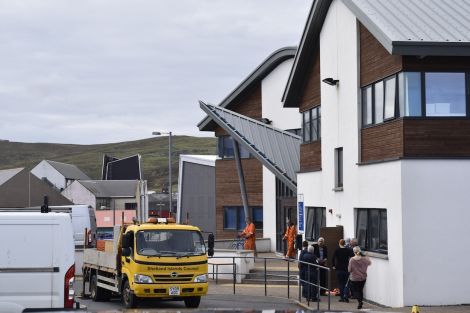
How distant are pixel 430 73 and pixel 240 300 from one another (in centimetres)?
754

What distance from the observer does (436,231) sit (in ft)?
67.2

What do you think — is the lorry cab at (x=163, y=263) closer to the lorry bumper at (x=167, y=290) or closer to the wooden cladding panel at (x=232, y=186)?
the lorry bumper at (x=167, y=290)

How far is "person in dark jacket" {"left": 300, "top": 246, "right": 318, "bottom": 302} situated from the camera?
22.0 m

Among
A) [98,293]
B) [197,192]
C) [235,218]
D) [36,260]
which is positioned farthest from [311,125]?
[197,192]

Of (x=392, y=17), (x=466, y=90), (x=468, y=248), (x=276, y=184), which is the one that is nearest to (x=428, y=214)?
(x=468, y=248)

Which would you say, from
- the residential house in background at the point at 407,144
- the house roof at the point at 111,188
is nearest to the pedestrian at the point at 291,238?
the residential house in background at the point at 407,144

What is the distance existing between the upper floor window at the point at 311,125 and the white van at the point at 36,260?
53.3ft

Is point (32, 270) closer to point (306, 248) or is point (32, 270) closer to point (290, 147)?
point (306, 248)

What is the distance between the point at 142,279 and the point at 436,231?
Result: 7044 millimetres

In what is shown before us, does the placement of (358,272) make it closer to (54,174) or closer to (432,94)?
(432,94)

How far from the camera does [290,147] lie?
3425 centimetres

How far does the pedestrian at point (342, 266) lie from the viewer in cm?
2222

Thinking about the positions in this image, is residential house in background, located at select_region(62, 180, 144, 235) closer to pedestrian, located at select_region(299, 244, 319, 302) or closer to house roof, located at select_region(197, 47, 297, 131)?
house roof, located at select_region(197, 47, 297, 131)

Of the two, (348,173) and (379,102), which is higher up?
(379,102)
